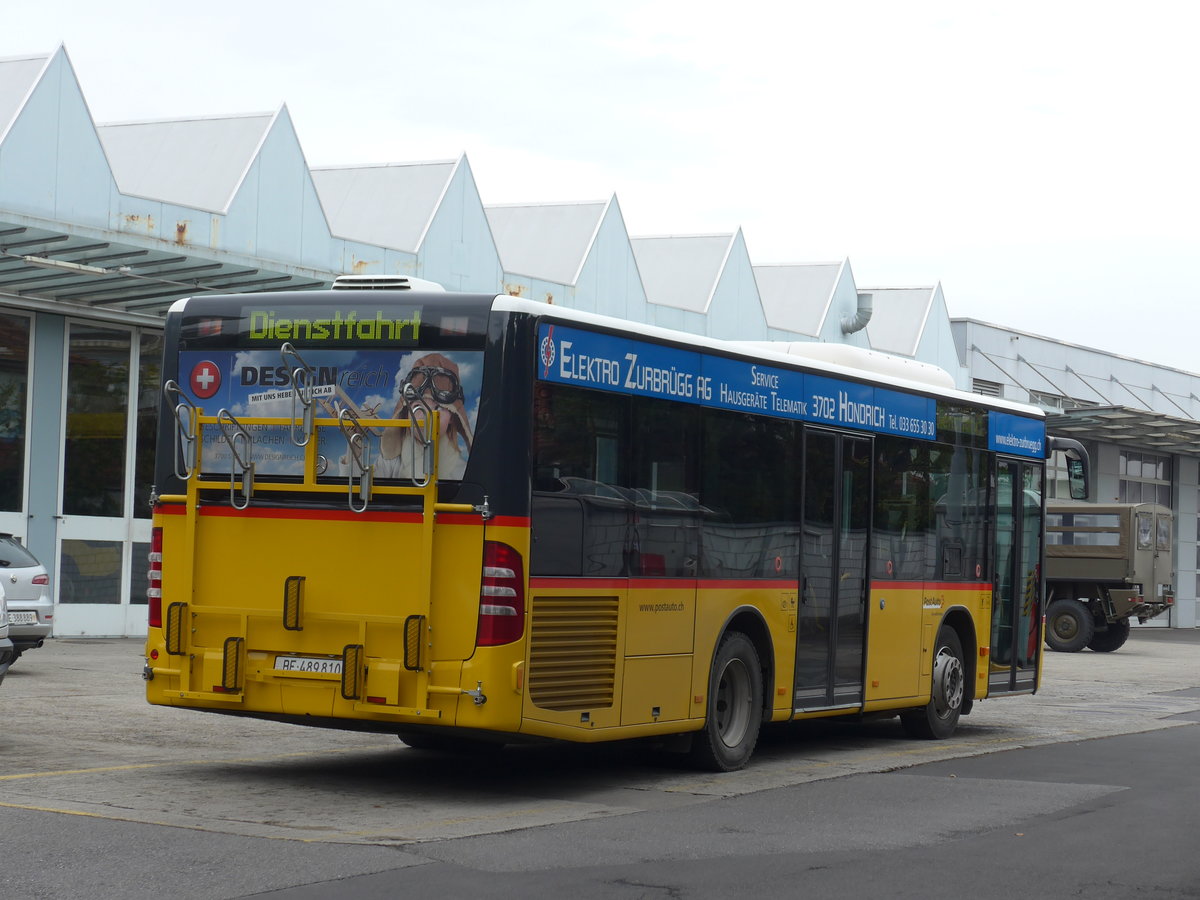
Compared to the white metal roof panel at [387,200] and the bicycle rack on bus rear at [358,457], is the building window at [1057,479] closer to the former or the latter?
the white metal roof panel at [387,200]

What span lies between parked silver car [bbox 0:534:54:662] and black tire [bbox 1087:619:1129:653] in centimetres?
2310

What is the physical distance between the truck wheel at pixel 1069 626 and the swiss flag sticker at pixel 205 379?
26.7 meters

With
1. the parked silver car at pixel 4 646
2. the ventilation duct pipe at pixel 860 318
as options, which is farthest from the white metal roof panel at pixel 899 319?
the parked silver car at pixel 4 646

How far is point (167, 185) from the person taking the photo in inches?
1033

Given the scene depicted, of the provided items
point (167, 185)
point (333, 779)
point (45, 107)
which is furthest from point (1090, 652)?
point (333, 779)

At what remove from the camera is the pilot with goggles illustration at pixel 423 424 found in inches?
385

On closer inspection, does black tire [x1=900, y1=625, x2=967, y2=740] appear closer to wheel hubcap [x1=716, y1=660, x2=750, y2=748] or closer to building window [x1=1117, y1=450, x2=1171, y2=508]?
wheel hubcap [x1=716, y1=660, x2=750, y2=748]

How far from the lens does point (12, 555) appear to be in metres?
17.8

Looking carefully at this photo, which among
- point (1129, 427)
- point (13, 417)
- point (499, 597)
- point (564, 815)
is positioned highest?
point (1129, 427)

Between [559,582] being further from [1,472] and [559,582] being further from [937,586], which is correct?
[1,472]

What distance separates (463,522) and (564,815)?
1.71 m

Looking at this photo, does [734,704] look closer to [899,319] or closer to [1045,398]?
[899,319]

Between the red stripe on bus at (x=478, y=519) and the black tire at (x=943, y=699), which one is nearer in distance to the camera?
the red stripe on bus at (x=478, y=519)

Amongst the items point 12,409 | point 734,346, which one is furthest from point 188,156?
point 734,346
